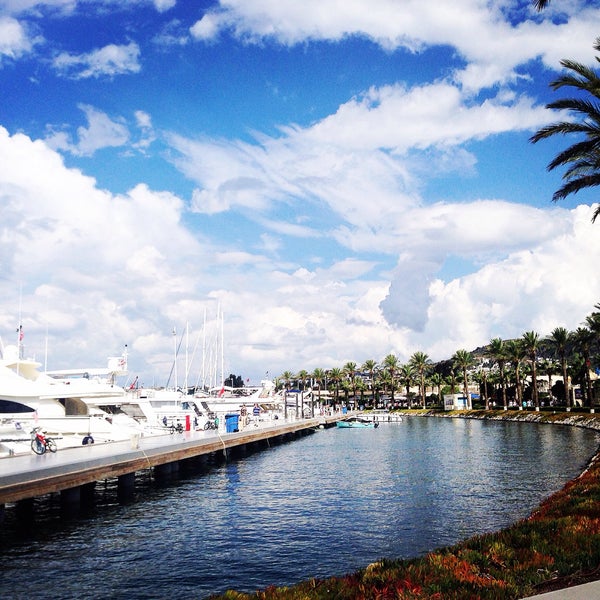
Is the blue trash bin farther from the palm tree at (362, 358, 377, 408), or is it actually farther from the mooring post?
the palm tree at (362, 358, 377, 408)

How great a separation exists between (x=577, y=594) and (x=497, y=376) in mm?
130737

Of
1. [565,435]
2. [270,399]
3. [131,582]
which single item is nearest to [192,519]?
[131,582]

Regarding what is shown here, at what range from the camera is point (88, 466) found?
92.2 ft

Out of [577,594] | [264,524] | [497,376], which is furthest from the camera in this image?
[497,376]

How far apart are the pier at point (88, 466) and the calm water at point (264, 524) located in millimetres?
1616

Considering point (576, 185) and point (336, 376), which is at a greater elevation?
point (576, 185)

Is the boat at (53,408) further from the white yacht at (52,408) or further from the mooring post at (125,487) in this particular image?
the mooring post at (125,487)

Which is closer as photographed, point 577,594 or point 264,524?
point 577,594

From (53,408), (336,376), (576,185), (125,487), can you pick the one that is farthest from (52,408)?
(336,376)

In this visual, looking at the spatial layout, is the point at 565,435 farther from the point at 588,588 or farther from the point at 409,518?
the point at 588,588

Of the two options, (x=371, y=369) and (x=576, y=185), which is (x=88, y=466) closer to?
(x=576, y=185)

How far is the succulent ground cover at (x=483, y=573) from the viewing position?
10164 mm

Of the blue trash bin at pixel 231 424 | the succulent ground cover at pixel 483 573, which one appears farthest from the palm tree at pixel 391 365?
the succulent ground cover at pixel 483 573

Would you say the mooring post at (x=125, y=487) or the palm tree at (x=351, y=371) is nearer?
the mooring post at (x=125, y=487)
